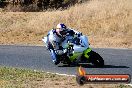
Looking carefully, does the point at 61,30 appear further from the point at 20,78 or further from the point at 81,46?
the point at 20,78

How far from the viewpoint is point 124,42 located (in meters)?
26.0

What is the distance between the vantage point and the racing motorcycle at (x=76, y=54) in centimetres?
1747

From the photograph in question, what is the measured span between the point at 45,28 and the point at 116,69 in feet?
50.6

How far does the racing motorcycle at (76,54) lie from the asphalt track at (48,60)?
0.26 meters

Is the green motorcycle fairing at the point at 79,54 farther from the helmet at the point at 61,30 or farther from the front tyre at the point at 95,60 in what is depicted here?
the helmet at the point at 61,30

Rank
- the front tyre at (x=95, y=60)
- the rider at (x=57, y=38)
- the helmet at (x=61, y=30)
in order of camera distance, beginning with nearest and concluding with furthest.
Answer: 1. the front tyre at (x=95, y=60)
2. the helmet at (x=61, y=30)
3. the rider at (x=57, y=38)

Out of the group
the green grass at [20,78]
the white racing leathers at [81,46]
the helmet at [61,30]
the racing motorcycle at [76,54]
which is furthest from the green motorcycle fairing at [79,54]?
the green grass at [20,78]

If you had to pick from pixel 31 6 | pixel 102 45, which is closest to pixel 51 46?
pixel 102 45

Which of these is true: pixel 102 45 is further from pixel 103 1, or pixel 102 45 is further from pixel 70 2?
pixel 70 2

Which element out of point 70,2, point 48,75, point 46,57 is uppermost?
point 48,75

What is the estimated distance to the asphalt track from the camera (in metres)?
16.6

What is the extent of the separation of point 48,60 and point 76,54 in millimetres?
2215

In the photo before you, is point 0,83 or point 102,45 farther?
point 102,45

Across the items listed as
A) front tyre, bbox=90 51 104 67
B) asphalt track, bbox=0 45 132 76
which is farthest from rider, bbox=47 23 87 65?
front tyre, bbox=90 51 104 67
